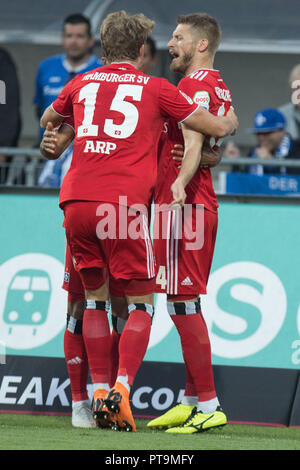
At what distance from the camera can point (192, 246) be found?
5484mm

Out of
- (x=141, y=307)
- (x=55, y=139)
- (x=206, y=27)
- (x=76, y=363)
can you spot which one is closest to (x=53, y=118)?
(x=55, y=139)

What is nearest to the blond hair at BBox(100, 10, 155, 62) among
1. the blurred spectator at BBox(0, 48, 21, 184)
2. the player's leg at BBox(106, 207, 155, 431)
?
the player's leg at BBox(106, 207, 155, 431)

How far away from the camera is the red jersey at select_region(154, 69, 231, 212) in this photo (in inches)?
218

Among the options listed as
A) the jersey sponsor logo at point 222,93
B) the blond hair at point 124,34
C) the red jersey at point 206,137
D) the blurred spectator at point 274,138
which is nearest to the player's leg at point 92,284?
the red jersey at point 206,137

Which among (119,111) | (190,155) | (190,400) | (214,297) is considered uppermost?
(119,111)

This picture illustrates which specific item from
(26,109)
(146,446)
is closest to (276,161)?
(146,446)

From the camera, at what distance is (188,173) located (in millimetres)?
5254

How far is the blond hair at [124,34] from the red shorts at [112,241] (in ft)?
2.90

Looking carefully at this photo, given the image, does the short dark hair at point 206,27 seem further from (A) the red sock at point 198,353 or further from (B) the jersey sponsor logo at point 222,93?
(A) the red sock at point 198,353

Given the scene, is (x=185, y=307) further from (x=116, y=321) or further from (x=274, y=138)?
(x=274, y=138)

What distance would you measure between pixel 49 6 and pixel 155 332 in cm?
585

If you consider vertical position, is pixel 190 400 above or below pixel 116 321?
below

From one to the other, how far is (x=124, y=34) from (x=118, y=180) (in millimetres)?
818

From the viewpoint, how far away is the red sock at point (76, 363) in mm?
5605
